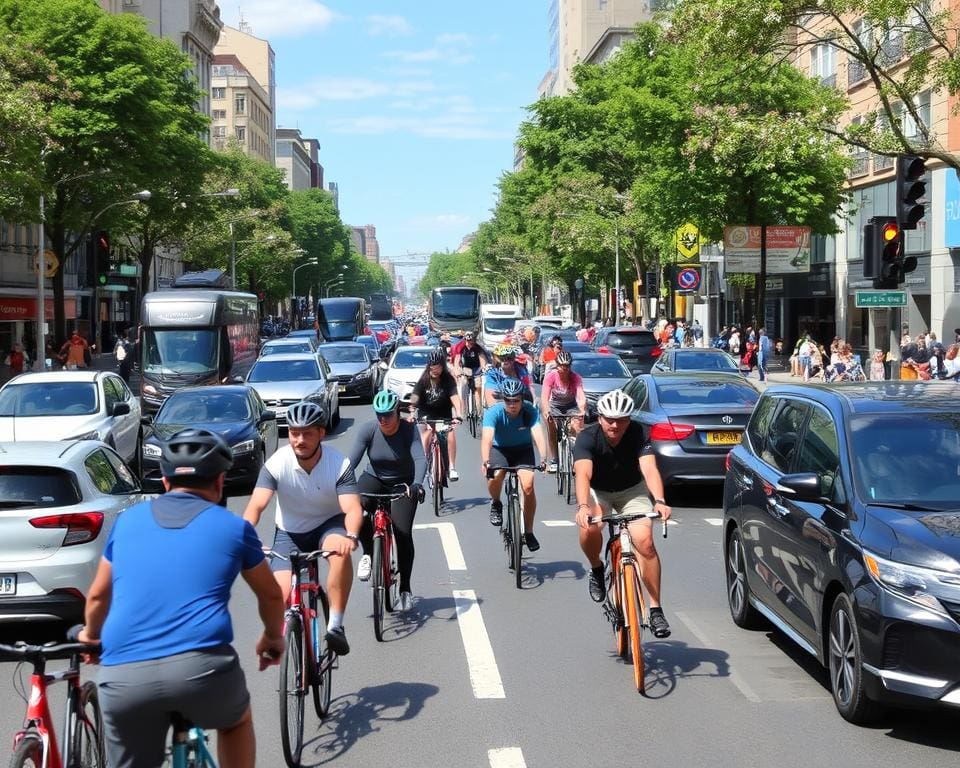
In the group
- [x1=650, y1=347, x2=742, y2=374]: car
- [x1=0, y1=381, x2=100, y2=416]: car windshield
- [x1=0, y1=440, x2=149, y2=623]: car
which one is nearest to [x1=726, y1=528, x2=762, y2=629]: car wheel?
[x1=0, y1=440, x2=149, y2=623]: car

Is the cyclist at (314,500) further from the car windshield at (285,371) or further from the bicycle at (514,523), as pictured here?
the car windshield at (285,371)

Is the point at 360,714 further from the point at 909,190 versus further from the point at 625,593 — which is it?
the point at 909,190

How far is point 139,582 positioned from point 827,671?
15.8ft

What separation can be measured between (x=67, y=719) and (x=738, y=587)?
17.7 ft

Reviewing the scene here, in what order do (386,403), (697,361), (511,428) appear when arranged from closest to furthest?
(386,403) < (511,428) < (697,361)

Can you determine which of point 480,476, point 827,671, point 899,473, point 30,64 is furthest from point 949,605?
point 30,64

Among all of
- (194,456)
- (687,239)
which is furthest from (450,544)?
(687,239)

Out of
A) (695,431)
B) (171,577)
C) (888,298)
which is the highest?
(888,298)

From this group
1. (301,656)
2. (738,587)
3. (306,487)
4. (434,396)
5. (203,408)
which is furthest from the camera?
(203,408)

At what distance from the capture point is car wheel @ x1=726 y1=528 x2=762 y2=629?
889cm

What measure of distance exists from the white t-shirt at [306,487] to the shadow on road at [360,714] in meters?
0.96

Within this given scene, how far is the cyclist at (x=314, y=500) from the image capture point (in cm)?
698

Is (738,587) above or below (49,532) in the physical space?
below

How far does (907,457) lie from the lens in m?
7.27
